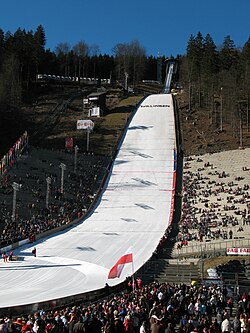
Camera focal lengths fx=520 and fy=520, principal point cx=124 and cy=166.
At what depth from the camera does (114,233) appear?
125ft

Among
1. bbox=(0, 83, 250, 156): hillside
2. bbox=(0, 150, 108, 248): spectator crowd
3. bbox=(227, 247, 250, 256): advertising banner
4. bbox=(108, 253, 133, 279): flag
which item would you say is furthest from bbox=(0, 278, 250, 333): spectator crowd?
bbox=(0, 83, 250, 156): hillside

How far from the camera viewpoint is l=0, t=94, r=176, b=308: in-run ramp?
80.0ft

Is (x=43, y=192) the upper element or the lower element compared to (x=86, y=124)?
lower

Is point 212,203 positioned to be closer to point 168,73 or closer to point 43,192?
point 43,192

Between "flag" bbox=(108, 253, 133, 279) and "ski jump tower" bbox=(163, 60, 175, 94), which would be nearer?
"flag" bbox=(108, 253, 133, 279)

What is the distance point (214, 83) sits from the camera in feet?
244

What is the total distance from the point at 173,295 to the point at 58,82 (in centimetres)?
8717

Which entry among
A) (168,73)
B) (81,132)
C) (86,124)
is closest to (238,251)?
(86,124)

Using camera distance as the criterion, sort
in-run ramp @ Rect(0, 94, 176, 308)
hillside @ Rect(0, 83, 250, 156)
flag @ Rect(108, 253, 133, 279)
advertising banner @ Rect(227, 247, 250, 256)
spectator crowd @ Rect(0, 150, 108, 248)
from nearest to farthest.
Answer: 1. flag @ Rect(108, 253, 133, 279)
2. in-run ramp @ Rect(0, 94, 176, 308)
3. advertising banner @ Rect(227, 247, 250, 256)
4. spectator crowd @ Rect(0, 150, 108, 248)
5. hillside @ Rect(0, 83, 250, 156)

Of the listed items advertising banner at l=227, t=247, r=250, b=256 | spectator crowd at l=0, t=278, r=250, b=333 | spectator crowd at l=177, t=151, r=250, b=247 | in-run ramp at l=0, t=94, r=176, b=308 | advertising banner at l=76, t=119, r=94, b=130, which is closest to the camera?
spectator crowd at l=0, t=278, r=250, b=333

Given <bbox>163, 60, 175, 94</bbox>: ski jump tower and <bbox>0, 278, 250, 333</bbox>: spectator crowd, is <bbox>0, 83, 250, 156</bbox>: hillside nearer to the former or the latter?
<bbox>163, 60, 175, 94</bbox>: ski jump tower

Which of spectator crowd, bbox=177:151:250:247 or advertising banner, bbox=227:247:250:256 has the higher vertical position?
spectator crowd, bbox=177:151:250:247

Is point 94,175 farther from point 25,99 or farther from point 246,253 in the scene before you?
→ point 25,99

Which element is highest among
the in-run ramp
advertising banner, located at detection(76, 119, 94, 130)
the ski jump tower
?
the ski jump tower
